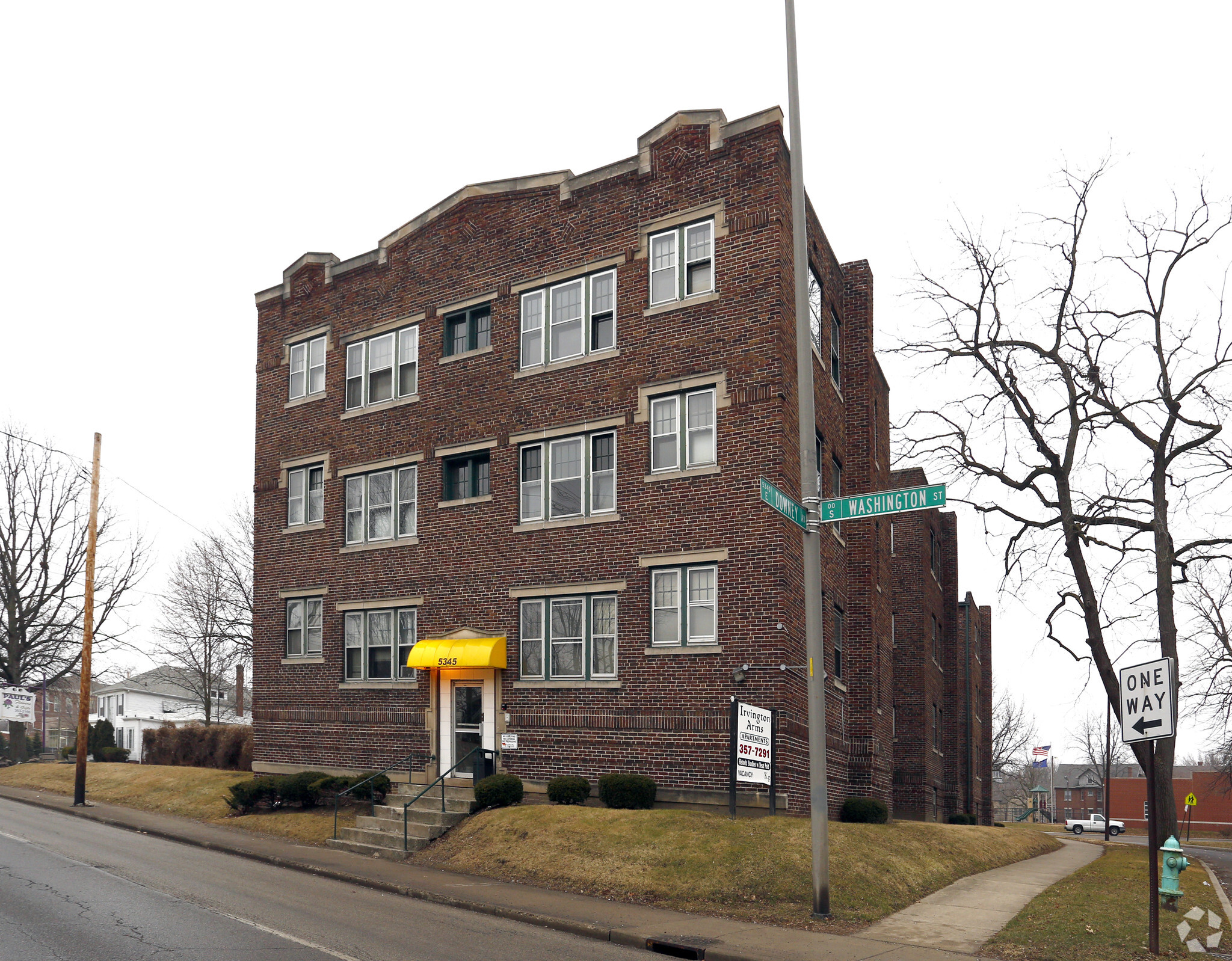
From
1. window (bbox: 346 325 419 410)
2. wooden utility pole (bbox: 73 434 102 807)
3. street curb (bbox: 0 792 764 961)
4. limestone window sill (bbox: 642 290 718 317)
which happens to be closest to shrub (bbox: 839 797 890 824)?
street curb (bbox: 0 792 764 961)

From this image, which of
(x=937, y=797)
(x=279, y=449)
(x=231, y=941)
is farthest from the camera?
(x=937, y=797)

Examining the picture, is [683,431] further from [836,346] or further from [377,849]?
[377,849]

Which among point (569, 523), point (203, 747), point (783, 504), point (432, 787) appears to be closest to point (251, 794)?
point (432, 787)

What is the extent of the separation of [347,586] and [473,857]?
969cm

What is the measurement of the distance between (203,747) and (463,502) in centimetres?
1690

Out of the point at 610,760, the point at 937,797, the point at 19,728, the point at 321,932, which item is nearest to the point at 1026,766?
the point at 937,797

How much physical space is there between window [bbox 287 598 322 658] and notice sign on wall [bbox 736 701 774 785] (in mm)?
12810

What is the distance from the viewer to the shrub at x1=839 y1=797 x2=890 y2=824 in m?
22.9

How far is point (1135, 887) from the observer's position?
18500mm

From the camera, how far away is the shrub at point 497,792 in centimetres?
2023

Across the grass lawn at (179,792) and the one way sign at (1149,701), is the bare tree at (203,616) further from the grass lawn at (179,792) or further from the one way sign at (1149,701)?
the one way sign at (1149,701)

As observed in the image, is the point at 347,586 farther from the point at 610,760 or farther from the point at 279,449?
the point at 610,760

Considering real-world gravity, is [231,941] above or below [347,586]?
below

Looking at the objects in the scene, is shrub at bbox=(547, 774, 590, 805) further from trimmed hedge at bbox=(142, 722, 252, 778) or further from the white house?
the white house
